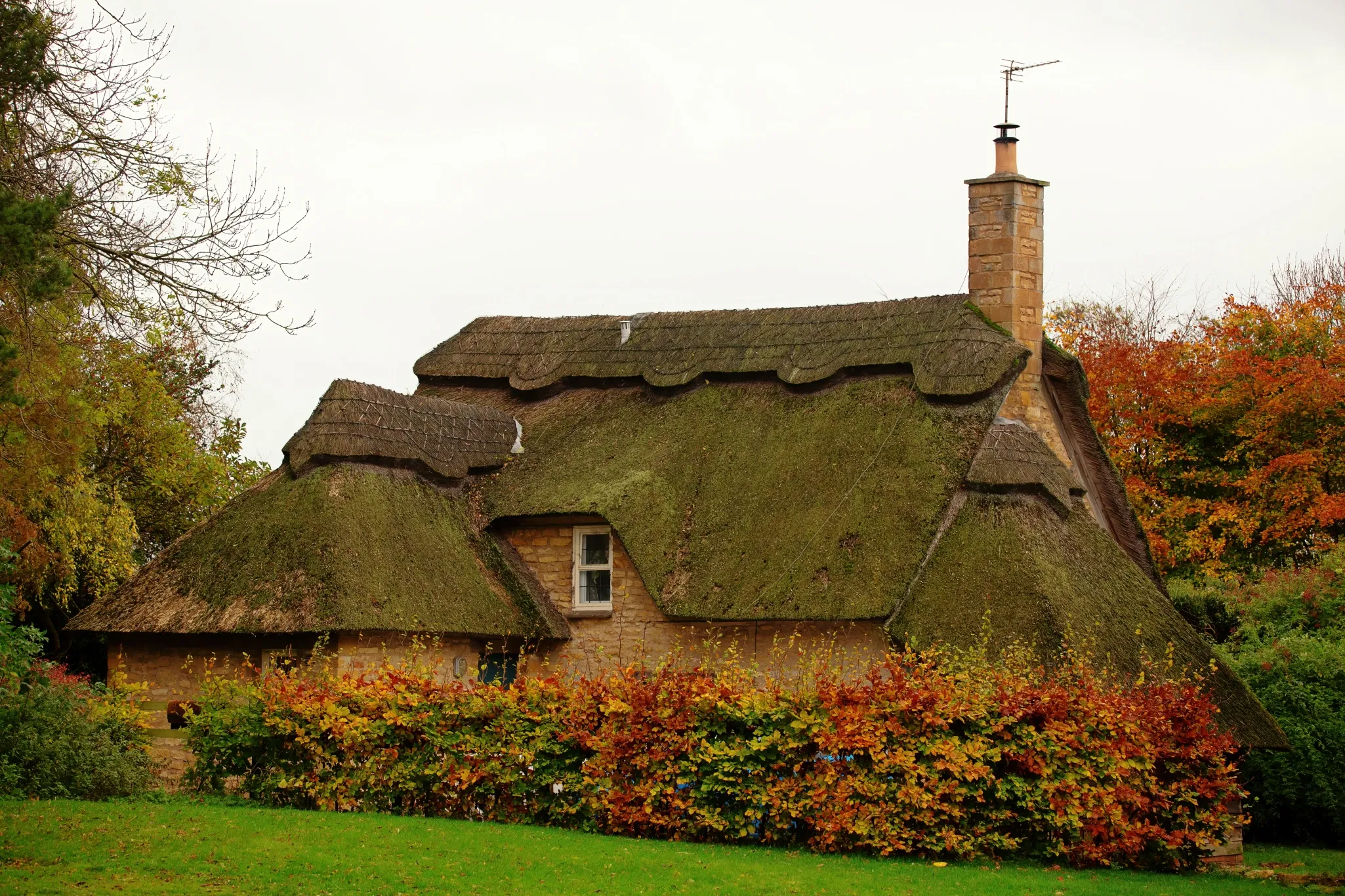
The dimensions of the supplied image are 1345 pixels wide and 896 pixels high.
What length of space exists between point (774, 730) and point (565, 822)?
2535mm

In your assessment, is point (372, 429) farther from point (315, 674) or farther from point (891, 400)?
point (891, 400)

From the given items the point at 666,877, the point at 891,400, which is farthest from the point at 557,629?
the point at 666,877

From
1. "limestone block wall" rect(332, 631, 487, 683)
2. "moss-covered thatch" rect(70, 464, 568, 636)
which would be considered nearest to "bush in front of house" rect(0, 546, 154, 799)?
"moss-covered thatch" rect(70, 464, 568, 636)

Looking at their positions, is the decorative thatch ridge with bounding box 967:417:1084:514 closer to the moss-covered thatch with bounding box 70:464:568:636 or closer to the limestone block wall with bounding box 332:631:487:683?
the moss-covered thatch with bounding box 70:464:568:636

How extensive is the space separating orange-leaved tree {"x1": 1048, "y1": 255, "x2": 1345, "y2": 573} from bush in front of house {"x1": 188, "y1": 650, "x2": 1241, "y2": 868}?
1508 centimetres

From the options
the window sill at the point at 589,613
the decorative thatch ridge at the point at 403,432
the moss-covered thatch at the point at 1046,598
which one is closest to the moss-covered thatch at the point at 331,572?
the window sill at the point at 589,613

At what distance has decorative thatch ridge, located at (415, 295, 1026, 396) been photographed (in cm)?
2341

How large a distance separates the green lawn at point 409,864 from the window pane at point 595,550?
27.8 feet

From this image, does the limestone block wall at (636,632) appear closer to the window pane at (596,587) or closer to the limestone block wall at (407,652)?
the window pane at (596,587)

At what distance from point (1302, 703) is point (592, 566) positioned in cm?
1020

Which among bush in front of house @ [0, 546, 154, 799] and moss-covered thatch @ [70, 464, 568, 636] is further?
moss-covered thatch @ [70, 464, 568, 636]

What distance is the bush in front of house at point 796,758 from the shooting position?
15000 millimetres

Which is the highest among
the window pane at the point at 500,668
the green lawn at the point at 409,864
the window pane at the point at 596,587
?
the window pane at the point at 596,587

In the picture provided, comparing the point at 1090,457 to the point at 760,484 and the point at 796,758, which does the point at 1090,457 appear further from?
the point at 796,758
